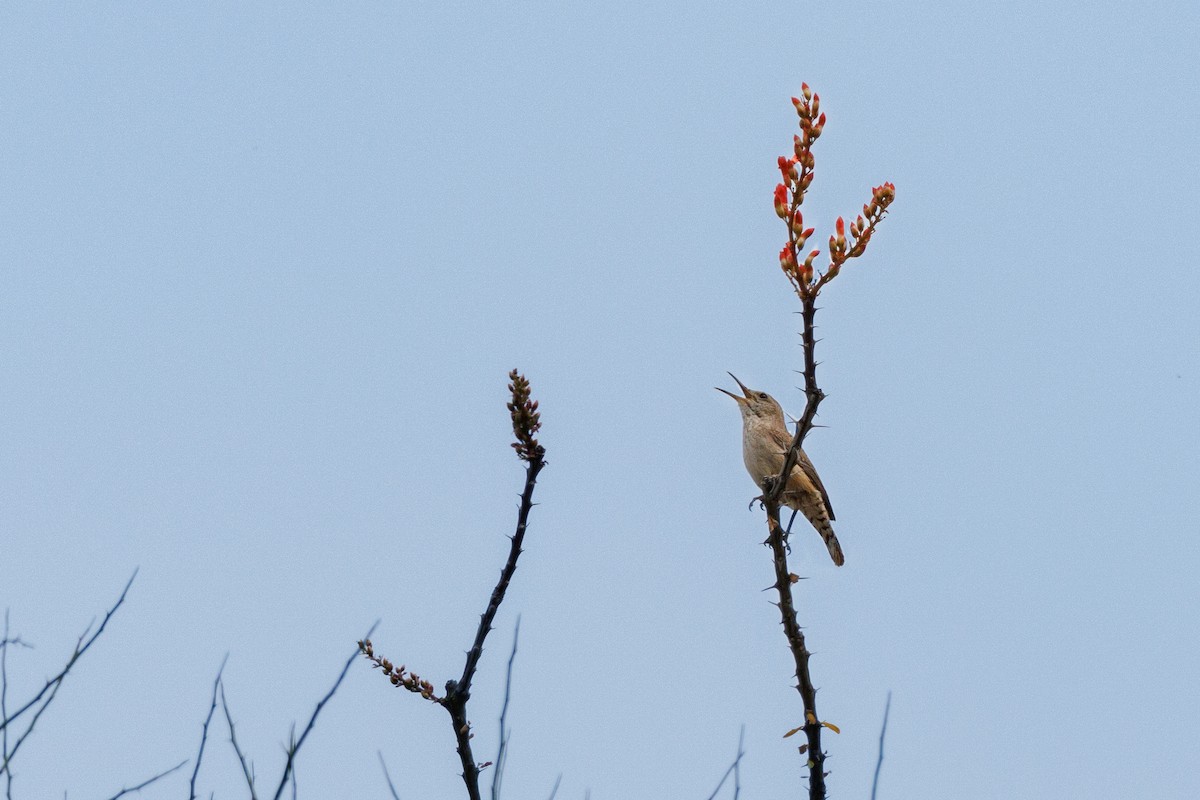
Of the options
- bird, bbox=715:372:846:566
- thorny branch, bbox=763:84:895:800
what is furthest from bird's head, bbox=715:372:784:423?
thorny branch, bbox=763:84:895:800

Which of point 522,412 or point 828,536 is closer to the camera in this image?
point 522,412

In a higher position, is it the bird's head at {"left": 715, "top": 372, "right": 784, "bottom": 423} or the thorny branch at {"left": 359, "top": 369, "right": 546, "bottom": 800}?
the bird's head at {"left": 715, "top": 372, "right": 784, "bottom": 423}

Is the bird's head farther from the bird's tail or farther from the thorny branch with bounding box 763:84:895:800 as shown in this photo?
the thorny branch with bounding box 763:84:895:800

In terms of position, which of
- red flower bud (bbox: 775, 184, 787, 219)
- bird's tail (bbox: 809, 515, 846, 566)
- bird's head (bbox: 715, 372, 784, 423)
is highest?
bird's head (bbox: 715, 372, 784, 423)

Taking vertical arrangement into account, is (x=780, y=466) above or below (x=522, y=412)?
above

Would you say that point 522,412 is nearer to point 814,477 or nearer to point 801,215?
point 801,215

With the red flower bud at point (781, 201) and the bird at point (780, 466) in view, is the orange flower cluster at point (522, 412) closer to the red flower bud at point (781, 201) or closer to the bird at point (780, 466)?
the red flower bud at point (781, 201)

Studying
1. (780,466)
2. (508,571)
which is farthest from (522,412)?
(780,466)

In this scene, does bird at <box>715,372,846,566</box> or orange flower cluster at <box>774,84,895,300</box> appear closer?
orange flower cluster at <box>774,84,895,300</box>

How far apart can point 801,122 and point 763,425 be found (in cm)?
577

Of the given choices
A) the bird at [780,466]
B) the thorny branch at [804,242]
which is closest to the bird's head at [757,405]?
the bird at [780,466]

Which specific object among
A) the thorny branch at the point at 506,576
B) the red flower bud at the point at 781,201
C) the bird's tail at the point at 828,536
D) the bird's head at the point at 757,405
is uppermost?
the bird's head at the point at 757,405

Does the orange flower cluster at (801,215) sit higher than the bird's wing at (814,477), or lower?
lower

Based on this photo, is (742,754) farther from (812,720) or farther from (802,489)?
(802,489)
